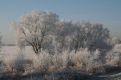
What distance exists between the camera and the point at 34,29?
181ft

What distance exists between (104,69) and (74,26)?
29639mm

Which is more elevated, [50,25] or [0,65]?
[50,25]

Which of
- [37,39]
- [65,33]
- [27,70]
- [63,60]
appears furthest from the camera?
[65,33]

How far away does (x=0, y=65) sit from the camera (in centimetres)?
3469

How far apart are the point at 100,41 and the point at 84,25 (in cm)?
658

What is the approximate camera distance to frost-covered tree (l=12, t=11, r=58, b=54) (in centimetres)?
5469

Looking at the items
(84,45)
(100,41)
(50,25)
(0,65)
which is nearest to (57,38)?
(50,25)

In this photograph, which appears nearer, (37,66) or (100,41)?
(37,66)

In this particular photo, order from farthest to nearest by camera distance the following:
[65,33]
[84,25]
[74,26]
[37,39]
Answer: [84,25] → [74,26] → [65,33] → [37,39]

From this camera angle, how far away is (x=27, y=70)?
109 ft

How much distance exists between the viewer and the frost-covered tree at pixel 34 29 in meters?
54.7

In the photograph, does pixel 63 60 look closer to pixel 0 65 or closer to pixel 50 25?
pixel 0 65

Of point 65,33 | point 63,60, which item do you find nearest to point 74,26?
point 65,33

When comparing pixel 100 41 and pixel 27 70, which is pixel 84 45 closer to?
pixel 100 41
